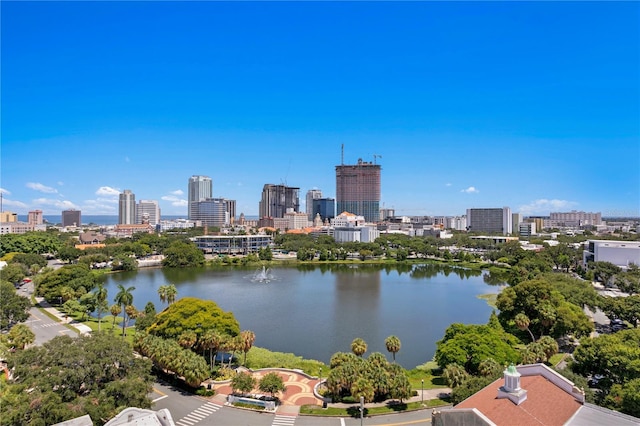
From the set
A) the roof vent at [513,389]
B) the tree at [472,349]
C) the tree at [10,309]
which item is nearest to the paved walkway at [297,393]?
the tree at [472,349]

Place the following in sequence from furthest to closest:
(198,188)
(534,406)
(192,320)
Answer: (198,188) < (192,320) < (534,406)

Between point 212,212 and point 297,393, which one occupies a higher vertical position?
point 212,212

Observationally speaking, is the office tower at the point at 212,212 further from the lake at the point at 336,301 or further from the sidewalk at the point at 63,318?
the sidewalk at the point at 63,318

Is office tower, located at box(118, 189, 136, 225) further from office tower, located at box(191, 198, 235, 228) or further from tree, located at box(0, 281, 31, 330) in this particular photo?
tree, located at box(0, 281, 31, 330)

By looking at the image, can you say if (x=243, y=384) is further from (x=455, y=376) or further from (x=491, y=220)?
(x=491, y=220)

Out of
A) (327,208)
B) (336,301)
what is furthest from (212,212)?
(336,301)

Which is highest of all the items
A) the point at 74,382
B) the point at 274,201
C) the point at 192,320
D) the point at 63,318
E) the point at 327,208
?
the point at 274,201
